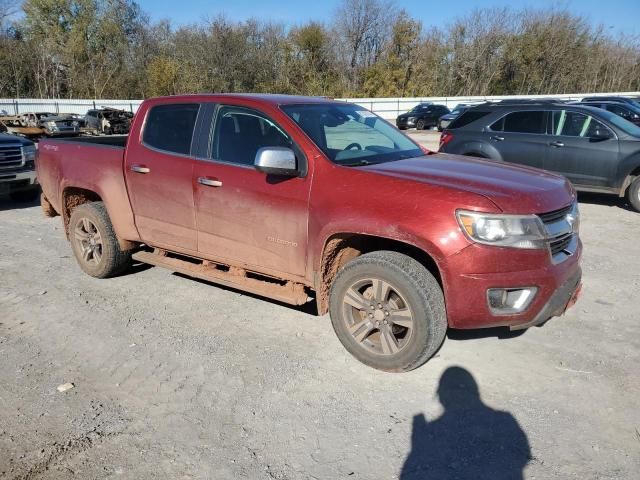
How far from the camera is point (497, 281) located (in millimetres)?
3076

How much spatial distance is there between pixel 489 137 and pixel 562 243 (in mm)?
6433

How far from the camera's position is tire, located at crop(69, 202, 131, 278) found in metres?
5.14

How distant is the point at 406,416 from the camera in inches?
120

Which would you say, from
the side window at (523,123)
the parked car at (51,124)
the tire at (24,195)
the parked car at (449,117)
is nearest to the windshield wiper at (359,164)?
the side window at (523,123)

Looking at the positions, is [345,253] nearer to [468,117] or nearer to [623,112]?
[468,117]

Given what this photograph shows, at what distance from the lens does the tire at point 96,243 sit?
514cm

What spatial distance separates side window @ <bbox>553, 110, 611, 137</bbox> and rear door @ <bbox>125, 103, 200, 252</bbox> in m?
7.08

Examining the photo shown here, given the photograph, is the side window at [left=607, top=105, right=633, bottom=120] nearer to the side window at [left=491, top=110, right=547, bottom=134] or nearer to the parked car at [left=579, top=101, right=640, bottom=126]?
the parked car at [left=579, top=101, right=640, bottom=126]

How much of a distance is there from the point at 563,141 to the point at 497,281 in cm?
687

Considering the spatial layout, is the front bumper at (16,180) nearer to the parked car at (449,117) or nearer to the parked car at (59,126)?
the parked car at (449,117)

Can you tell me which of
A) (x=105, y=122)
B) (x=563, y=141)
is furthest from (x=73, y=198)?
(x=105, y=122)

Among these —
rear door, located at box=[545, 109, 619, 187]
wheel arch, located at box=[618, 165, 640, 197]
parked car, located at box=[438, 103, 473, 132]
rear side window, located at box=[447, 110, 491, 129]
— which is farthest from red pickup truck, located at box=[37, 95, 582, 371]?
parked car, located at box=[438, 103, 473, 132]

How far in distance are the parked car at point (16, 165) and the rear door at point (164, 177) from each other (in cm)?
559

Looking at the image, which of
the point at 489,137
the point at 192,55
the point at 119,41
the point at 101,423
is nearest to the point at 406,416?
the point at 101,423
